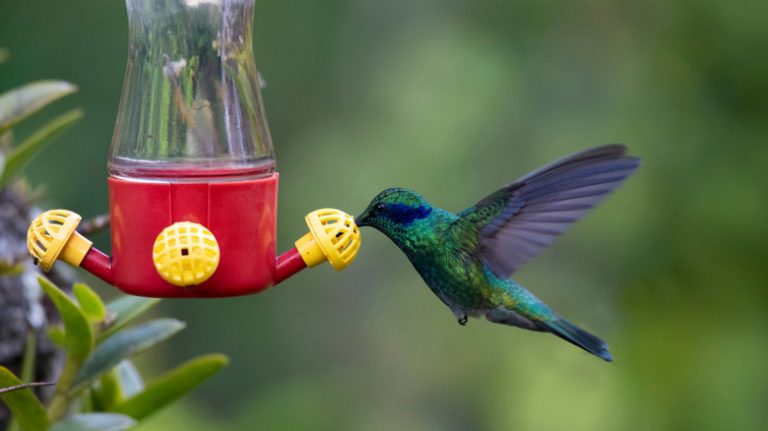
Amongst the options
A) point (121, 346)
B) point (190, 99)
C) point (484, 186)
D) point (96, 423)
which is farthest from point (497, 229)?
point (484, 186)

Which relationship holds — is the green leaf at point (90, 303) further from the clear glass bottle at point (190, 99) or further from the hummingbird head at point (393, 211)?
the hummingbird head at point (393, 211)

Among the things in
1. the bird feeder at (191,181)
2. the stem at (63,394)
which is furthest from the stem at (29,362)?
the bird feeder at (191,181)

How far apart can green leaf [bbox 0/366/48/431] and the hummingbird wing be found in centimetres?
101

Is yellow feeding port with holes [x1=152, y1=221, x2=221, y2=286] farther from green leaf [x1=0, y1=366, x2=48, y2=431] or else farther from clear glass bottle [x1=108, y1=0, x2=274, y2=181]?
green leaf [x1=0, y1=366, x2=48, y2=431]

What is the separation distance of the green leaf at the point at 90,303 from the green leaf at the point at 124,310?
0.04m

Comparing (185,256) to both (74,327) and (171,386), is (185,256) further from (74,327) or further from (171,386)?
(171,386)

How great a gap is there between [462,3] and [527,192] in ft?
12.2

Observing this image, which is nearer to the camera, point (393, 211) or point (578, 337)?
point (393, 211)

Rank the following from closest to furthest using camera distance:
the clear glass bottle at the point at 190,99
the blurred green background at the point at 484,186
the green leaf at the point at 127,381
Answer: the clear glass bottle at the point at 190,99
the green leaf at the point at 127,381
the blurred green background at the point at 484,186

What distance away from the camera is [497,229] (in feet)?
7.64

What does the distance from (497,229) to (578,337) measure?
32 centimetres

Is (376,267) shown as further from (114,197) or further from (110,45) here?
(114,197)

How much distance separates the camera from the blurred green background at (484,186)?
4254 millimetres

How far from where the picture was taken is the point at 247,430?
447 cm
